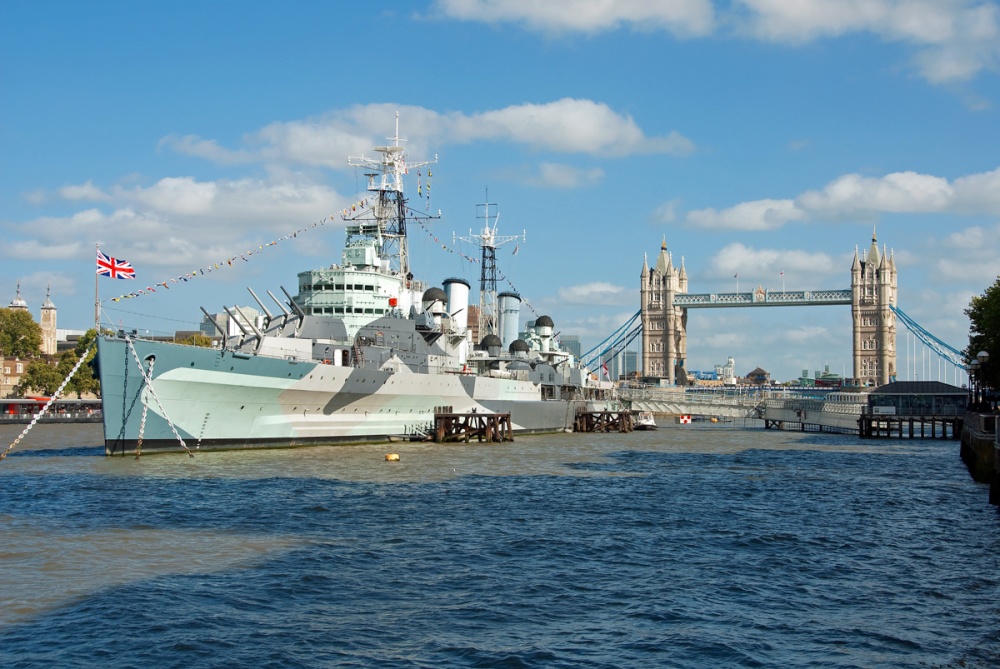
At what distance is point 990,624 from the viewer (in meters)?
11.1

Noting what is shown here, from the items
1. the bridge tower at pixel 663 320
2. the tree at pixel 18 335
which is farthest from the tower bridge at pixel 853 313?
the tree at pixel 18 335

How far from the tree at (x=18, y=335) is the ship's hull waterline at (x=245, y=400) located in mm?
60135

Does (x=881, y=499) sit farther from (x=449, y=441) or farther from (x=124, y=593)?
(x=449, y=441)

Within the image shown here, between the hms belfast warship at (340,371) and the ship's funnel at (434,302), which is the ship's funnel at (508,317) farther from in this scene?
the ship's funnel at (434,302)

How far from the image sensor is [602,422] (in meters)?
62.2

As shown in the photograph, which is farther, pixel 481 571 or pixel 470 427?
pixel 470 427

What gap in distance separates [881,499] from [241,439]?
64.2 ft

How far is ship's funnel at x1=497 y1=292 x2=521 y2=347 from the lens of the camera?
63.2 meters

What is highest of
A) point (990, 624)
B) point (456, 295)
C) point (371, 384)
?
point (456, 295)

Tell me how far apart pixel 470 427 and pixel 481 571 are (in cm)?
2944

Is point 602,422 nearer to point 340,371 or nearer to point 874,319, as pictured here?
point 340,371

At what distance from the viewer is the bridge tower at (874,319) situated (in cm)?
13412

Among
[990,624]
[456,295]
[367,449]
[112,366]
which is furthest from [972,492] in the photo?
[456,295]

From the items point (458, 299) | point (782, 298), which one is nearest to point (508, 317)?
point (458, 299)
